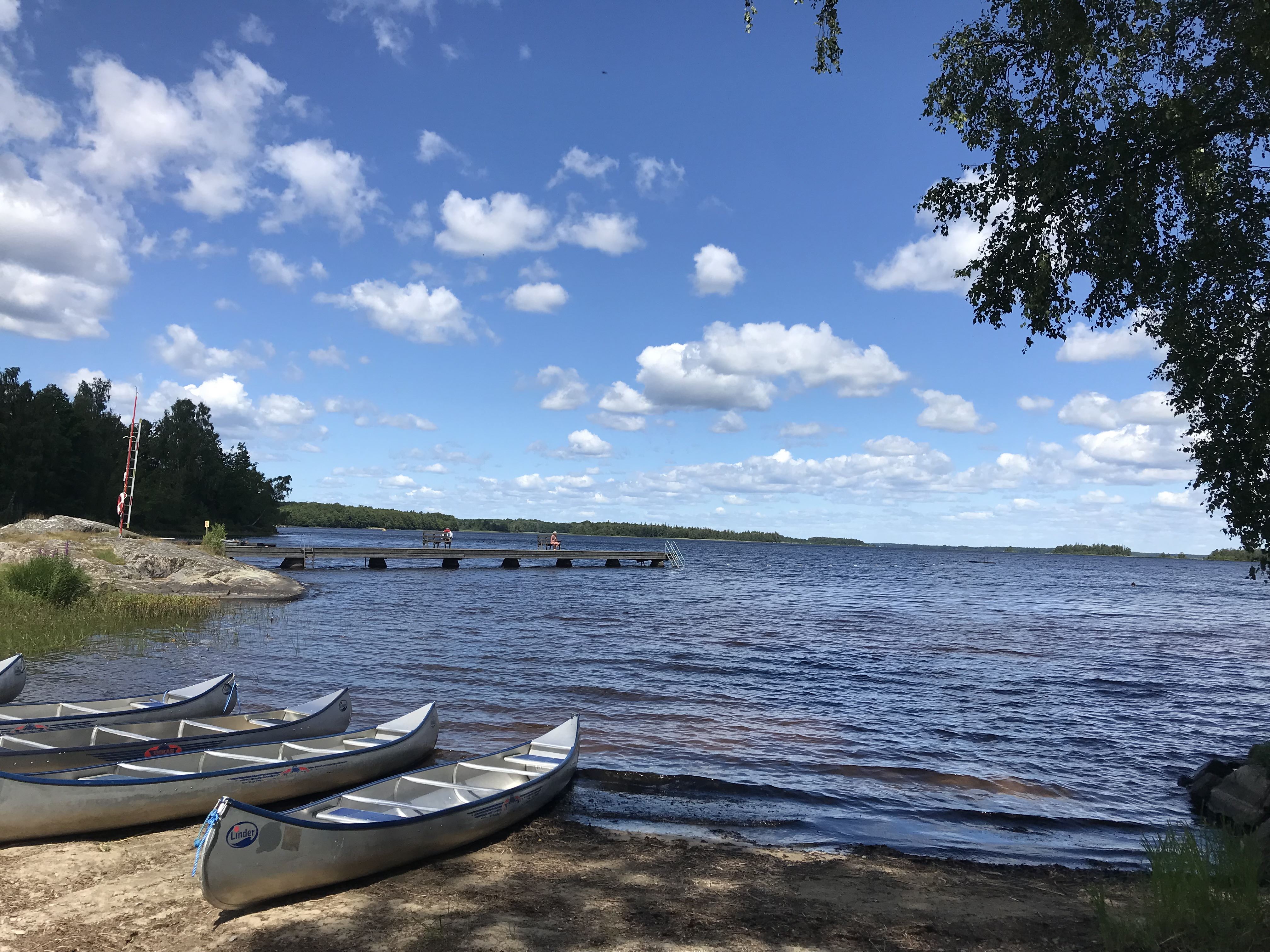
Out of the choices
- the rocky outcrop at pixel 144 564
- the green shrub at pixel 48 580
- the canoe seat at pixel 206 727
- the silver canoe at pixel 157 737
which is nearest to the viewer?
the silver canoe at pixel 157 737

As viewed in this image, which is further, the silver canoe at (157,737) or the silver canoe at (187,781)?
the silver canoe at (157,737)

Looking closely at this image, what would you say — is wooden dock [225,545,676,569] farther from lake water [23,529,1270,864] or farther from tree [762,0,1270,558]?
tree [762,0,1270,558]

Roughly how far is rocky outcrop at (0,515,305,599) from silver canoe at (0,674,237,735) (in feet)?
56.8

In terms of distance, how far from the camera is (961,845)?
934 centimetres

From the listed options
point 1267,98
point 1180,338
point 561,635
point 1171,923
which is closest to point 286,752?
point 1171,923

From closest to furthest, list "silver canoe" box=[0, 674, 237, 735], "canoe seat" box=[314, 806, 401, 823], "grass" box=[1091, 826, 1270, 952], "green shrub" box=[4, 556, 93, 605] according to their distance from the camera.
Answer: "grass" box=[1091, 826, 1270, 952] < "canoe seat" box=[314, 806, 401, 823] < "silver canoe" box=[0, 674, 237, 735] < "green shrub" box=[4, 556, 93, 605]

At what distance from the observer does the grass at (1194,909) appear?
200 inches

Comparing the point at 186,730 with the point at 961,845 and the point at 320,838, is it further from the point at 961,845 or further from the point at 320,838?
the point at 961,845

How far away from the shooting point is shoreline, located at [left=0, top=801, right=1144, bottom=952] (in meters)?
5.94

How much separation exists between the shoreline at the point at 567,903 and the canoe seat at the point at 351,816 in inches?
20.7

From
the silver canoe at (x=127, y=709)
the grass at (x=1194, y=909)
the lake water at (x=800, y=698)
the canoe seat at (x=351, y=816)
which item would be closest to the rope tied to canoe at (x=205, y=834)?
the canoe seat at (x=351, y=816)

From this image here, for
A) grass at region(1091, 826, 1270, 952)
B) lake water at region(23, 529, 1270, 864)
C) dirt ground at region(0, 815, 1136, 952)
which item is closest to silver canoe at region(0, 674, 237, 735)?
lake water at region(23, 529, 1270, 864)

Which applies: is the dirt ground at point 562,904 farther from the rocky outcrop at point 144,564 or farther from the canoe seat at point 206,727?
the rocky outcrop at point 144,564

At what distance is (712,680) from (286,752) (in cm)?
1190
